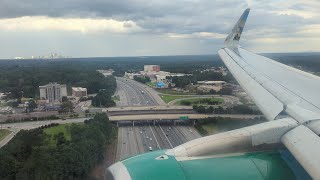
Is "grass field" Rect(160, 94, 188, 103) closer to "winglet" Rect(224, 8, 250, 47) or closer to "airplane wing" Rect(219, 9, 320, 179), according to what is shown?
"winglet" Rect(224, 8, 250, 47)

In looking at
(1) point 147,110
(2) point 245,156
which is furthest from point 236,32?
(1) point 147,110

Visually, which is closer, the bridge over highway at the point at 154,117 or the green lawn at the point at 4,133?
the green lawn at the point at 4,133

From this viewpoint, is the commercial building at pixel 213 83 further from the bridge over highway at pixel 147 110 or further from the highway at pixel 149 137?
the highway at pixel 149 137

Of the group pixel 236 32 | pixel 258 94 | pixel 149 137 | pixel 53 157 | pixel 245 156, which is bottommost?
pixel 149 137

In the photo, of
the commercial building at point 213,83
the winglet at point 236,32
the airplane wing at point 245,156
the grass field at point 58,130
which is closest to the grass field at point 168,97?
the commercial building at point 213,83

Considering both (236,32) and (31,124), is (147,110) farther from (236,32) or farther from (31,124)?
(236,32)

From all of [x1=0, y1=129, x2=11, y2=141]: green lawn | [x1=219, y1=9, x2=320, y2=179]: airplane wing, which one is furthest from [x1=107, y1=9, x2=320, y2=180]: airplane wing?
[x1=0, y1=129, x2=11, y2=141]: green lawn

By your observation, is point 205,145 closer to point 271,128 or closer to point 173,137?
point 271,128
